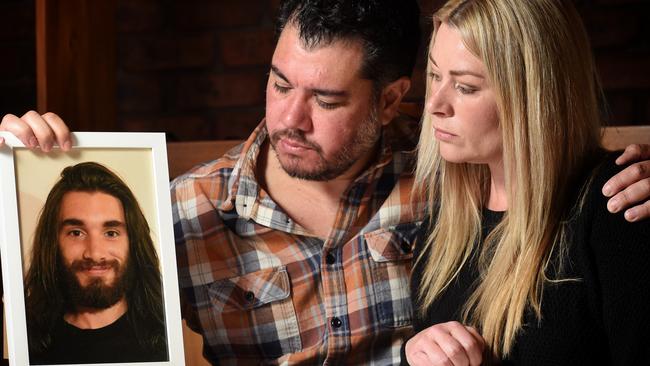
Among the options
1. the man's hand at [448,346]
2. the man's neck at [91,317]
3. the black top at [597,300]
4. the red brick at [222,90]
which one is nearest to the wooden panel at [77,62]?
the red brick at [222,90]

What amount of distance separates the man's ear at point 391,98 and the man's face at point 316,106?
4 centimetres

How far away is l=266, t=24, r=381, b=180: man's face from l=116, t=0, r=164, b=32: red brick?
71 cm

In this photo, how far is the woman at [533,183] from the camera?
1.12 metres

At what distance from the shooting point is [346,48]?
4.59ft

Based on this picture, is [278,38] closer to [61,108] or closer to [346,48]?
[346,48]

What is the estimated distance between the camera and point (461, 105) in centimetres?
119

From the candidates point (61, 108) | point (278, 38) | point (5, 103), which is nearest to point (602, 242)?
point (278, 38)

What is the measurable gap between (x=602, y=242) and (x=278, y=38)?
24.3 inches

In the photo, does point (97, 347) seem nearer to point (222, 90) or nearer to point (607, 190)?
point (607, 190)

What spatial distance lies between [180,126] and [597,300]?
1206 mm

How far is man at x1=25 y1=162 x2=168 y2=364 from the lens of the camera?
3.82ft

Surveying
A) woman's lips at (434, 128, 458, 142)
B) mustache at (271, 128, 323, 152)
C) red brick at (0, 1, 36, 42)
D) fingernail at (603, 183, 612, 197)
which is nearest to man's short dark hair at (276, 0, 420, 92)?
mustache at (271, 128, 323, 152)

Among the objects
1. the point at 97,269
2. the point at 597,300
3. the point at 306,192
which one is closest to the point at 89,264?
the point at 97,269

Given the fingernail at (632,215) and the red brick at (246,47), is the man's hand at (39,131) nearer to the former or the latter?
the fingernail at (632,215)
